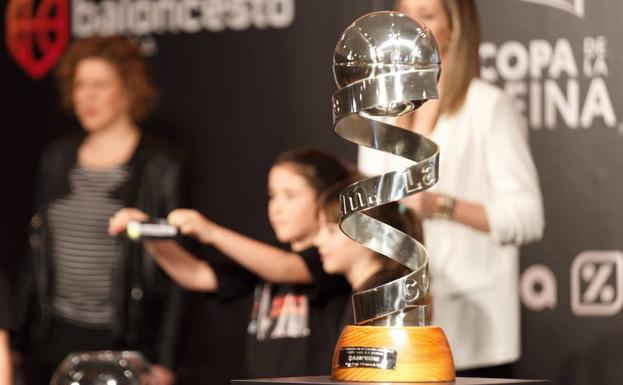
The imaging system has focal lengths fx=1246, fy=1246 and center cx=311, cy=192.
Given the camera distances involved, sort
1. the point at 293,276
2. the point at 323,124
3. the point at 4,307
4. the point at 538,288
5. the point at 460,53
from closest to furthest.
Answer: the point at 4,307 → the point at 460,53 → the point at 293,276 → the point at 538,288 → the point at 323,124

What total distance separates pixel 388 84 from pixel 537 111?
217cm

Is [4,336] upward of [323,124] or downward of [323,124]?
downward

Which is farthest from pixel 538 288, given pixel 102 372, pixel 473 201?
pixel 102 372

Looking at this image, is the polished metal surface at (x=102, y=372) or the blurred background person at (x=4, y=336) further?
the blurred background person at (x=4, y=336)

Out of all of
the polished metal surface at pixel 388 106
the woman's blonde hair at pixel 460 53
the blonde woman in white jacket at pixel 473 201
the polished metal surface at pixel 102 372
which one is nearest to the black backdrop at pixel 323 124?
the blonde woman in white jacket at pixel 473 201

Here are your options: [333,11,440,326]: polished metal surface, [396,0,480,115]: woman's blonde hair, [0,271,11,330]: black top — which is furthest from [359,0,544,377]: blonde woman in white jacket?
[333,11,440,326]: polished metal surface

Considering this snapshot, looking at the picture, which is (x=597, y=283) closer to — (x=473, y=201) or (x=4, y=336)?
(x=473, y=201)

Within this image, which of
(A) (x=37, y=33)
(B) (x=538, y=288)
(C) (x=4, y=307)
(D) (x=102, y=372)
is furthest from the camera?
(A) (x=37, y=33)

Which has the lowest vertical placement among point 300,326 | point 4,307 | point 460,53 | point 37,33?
point 300,326

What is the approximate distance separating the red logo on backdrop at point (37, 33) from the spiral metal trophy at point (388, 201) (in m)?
3.20

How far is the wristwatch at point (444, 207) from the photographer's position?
303cm

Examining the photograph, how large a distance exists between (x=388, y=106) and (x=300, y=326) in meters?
1.83

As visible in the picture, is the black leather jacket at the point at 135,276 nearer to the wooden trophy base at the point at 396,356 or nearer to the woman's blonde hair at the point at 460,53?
the woman's blonde hair at the point at 460,53

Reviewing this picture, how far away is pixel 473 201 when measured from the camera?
333cm
